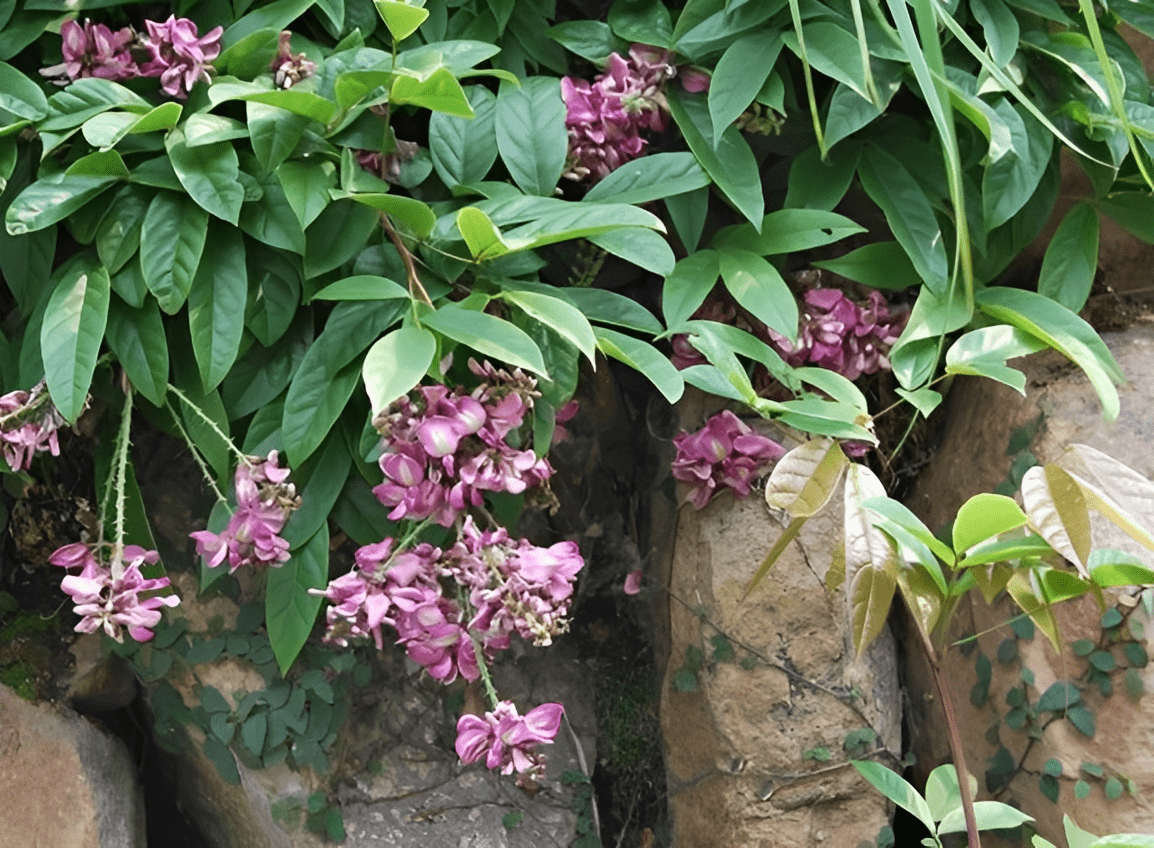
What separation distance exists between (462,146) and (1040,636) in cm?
98

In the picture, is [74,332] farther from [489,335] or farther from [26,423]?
[489,335]

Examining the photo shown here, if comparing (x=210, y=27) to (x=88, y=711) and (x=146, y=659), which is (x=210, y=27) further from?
(x=88, y=711)

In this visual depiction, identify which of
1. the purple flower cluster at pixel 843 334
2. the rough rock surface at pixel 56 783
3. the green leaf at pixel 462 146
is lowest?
the rough rock surface at pixel 56 783

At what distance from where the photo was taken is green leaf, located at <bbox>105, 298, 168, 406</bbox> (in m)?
1.13

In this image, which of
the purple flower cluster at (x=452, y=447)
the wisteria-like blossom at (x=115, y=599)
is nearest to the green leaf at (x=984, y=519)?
the purple flower cluster at (x=452, y=447)

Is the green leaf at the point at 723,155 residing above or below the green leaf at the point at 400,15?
below

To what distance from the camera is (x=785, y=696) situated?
4.45 feet

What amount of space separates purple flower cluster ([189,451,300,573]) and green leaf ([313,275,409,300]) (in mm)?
177

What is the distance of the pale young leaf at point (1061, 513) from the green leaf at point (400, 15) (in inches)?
26.9

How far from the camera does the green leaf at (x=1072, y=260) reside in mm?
1333

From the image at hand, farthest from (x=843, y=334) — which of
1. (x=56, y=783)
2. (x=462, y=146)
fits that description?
(x=56, y=783)

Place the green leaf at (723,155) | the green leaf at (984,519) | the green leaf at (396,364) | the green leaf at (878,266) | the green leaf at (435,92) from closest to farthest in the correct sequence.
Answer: the green leaf at (984,519)
the green leaf at (396,364)
the green leaf at (435,92)
the green leaf at (723,155)
the green leaf at (878,266)

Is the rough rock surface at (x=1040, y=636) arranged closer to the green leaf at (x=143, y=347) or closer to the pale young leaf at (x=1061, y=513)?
the pale young leaf at (x=1061, y=513)

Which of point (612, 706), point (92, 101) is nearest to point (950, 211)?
point (612, 706)
